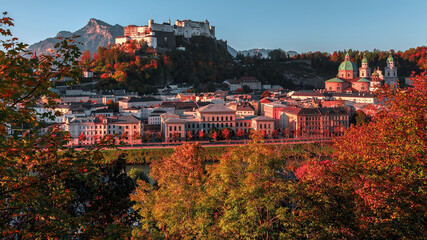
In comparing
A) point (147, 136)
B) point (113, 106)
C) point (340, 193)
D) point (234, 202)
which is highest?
point (113, 106)

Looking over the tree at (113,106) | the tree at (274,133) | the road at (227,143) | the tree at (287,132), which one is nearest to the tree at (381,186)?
the road at (227,143)

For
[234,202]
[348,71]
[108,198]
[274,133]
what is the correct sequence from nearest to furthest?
[108,198] → [234,202] → [274,133] → [348,71]

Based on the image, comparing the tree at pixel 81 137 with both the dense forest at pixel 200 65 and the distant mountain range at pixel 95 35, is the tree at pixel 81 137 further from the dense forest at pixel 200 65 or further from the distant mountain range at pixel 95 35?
the distant mountain range at pixel 95 35

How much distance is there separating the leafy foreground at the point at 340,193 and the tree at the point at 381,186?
0.02 m

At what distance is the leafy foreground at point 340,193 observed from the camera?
271 inches

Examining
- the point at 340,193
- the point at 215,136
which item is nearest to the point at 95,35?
the point at 215,136

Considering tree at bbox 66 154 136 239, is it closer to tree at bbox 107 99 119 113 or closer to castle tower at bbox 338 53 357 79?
tree at bbox 107 99 119 113

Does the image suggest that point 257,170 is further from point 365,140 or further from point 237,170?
point 365,140

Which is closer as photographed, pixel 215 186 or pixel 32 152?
pixel 32 152

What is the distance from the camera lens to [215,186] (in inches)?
394

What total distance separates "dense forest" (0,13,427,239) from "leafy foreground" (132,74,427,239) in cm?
2

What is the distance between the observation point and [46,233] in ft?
13.9

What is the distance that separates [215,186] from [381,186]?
13.0ft

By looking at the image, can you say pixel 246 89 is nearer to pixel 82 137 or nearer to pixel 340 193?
pixel 82 137
